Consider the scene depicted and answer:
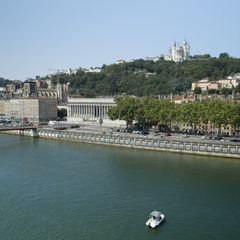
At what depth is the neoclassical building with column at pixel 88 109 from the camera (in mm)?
69750

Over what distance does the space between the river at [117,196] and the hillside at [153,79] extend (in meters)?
68.7

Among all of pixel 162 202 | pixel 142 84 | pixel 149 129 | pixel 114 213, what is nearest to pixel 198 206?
pixel 162 202

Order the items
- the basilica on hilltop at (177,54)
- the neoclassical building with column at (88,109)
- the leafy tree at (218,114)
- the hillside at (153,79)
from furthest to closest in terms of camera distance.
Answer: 1. the basilica on hilltop at (177,54)
2. the hillside at (153,79)
3. the neoclassical building with column at (88,109)
4. the leafy tree at (218,114)

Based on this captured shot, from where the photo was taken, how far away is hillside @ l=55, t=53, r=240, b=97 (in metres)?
102

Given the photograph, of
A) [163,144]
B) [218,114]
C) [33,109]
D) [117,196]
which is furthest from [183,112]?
[33,109]

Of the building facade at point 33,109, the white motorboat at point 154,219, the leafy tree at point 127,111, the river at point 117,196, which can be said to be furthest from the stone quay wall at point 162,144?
the building facade at point 33,109

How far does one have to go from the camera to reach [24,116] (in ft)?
242

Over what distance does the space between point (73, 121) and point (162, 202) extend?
54423mm

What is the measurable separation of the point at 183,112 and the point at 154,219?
1072 inches

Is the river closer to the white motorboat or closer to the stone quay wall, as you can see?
the white motorboat

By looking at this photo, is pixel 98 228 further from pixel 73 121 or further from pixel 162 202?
pixel 73 121

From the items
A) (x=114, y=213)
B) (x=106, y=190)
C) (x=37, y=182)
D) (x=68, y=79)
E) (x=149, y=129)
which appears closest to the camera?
(x=114, y=213)

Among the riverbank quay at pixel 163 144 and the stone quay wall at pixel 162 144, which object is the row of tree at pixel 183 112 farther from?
the stone quay wall at pixel 162 144

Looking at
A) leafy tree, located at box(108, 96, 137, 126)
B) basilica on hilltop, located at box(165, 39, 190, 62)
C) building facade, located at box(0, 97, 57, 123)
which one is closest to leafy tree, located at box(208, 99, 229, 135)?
leafy tree, located at box(108, 96, 137, 126)
